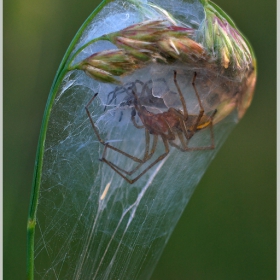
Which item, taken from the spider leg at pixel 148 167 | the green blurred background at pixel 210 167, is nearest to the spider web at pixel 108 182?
the spider leg at pixel 148 167

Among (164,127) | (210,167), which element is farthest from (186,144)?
(210,167)

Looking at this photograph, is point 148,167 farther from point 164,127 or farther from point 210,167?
point 210,167

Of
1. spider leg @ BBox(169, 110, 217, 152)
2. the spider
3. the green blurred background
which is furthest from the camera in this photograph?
the green blurred background

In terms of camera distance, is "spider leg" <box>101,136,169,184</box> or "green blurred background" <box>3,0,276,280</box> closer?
"spider leg" <box>101,136,169,184</box>

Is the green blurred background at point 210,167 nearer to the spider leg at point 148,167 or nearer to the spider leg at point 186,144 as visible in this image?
the spider leg at point 148,167

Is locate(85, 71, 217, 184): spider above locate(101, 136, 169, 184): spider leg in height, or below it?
above

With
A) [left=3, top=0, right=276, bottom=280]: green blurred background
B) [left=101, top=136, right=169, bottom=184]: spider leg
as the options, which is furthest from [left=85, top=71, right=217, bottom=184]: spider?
[left=3, top=0, right=276, bottom=280]: green blurred background

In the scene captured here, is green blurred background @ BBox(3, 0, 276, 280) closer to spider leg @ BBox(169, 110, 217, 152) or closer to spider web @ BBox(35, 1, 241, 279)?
spider web @ BBox(35, 1, 241, 279)
